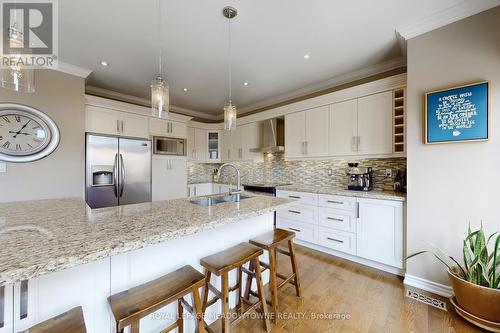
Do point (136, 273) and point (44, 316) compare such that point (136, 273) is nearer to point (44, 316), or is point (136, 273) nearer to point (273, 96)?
point (44, 316)

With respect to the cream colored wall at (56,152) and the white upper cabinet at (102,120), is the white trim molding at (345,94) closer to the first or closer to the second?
the white upper cabinet at (102,120)

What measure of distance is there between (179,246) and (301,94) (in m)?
3.41

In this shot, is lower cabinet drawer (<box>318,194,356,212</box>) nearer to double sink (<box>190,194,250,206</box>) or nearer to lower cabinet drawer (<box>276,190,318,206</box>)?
lower cabinet drawer (<box>276,190,318,206</box>)

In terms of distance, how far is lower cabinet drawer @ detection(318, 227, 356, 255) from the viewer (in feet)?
8.57

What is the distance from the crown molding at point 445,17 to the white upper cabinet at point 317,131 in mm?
1285

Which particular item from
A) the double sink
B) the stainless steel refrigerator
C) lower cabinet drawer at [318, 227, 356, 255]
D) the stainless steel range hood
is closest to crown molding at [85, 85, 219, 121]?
the stainless steel refrigerator

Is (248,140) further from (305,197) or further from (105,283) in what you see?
(105,283)

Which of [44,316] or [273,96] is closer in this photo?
[44,316]

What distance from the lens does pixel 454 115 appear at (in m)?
1.83

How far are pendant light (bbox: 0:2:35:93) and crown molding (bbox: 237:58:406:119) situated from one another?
11.1ft

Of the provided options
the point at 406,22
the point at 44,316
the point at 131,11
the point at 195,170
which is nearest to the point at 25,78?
the point at 131,11

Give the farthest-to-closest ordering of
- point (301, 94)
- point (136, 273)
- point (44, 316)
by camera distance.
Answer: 1. point (301, 94)
2. point (136, 273)
3. point (44, 316)

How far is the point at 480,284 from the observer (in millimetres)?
1577

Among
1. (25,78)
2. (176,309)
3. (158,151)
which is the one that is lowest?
(176,309)
